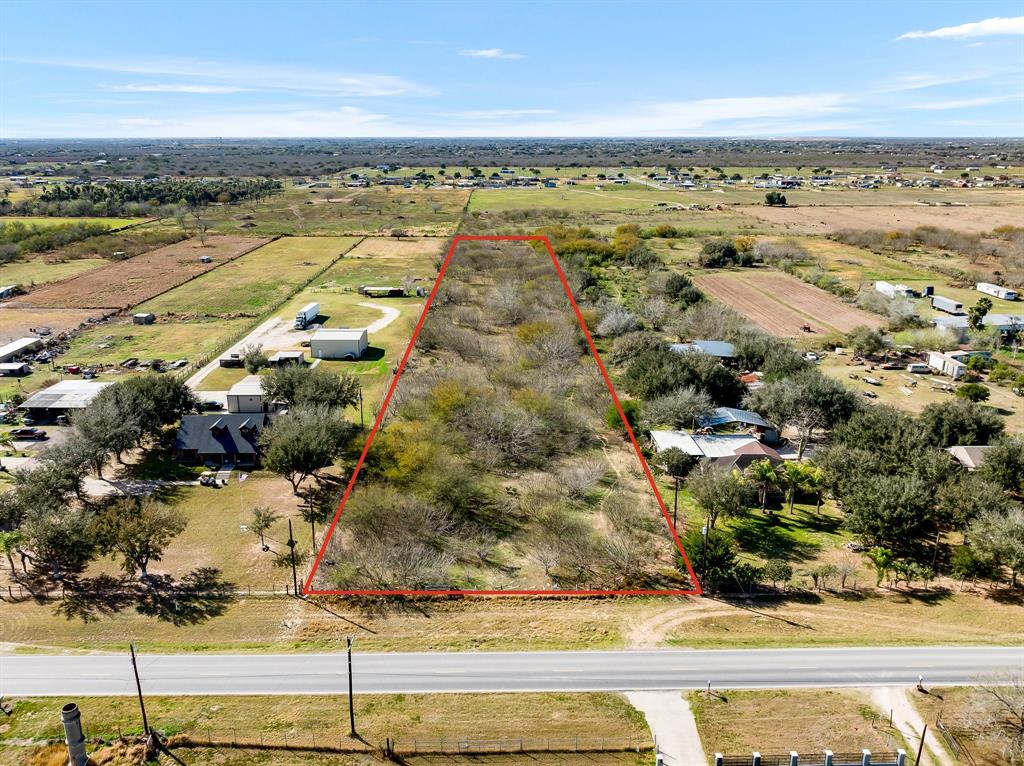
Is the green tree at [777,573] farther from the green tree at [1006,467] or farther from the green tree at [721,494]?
the green tree at [1006,467]

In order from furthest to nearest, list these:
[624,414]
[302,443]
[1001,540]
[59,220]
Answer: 1. [59,220]
2. [624,414]
3. [302,443]
4. [1001,540]

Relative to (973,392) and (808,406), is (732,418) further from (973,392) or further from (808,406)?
(973,392)

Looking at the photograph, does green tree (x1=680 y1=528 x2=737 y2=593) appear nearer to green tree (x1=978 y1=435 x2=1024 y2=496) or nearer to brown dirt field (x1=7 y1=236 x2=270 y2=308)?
green tree (x1=978 y1=435 x2=1024 y2=496)

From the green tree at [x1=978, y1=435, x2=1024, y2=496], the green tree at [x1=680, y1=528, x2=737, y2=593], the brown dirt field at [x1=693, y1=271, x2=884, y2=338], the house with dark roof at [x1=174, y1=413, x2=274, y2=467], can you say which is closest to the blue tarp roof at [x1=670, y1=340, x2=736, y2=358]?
the brown dirt field at [x1=693, y1=271, x2=884, y2=338]

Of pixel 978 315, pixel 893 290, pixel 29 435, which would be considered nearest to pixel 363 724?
pixel 29 435

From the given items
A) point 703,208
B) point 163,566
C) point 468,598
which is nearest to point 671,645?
point 468,598

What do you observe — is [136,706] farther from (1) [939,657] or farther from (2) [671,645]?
(1) [939,657]
